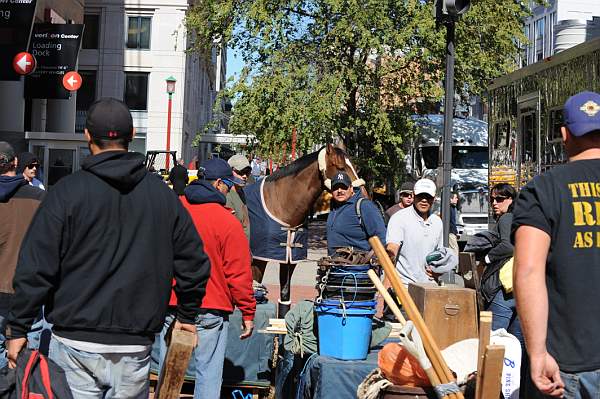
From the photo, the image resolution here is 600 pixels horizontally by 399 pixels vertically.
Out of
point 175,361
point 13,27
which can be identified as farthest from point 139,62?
point 175,361

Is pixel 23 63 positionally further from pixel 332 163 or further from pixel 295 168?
pixel 332 163

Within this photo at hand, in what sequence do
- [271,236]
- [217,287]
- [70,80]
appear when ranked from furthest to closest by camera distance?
[70,80] < [271,236] < [217,287]

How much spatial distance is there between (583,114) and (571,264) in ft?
2.17

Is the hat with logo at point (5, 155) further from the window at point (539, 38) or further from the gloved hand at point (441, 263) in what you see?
the window at point (539, 38)

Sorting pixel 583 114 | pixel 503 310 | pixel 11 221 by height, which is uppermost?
pixel 583 114

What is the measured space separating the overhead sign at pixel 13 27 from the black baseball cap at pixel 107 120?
20600mm

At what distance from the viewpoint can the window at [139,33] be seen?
179ft

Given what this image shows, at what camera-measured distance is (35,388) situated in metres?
4.16

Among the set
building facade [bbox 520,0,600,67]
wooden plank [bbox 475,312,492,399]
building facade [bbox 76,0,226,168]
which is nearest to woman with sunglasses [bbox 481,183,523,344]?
wooden plank [bbox 475,312,492,399]

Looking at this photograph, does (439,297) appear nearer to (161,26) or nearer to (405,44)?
(405,44)

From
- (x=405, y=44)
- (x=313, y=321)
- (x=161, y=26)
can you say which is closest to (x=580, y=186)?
(x=313, y=321)

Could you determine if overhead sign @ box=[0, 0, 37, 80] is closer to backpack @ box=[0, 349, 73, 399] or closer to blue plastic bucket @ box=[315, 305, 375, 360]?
blue plastic bucket @ box=[315, 305, 375, 360]

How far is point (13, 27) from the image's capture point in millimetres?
24031

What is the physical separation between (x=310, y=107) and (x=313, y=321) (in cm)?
1744
